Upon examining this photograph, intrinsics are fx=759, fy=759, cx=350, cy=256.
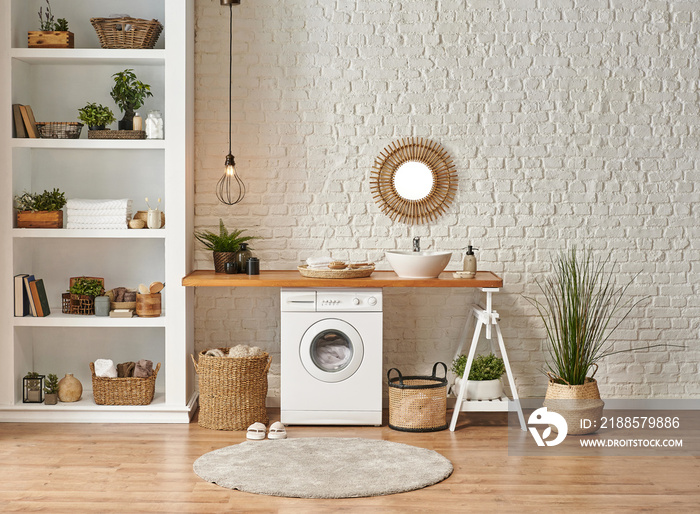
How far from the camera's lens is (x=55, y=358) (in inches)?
194

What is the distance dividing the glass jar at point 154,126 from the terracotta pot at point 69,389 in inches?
61.6

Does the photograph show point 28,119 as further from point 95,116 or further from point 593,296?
point 593,296

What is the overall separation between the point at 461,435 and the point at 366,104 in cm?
217

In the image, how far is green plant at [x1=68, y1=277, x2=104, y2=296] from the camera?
4.68 m

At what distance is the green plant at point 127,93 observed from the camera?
15.3 feet

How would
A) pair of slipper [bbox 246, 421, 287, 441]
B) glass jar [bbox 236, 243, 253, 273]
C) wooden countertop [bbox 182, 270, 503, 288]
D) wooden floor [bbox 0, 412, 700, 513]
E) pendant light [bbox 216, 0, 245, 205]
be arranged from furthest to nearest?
1. pendant light [bbox 216, 0, 245, 205]
2. glass jar [bbox 236, 243, 253, 273]
3. wooden countertop [bbox 182, 270, 503, 288]
4. pair of slipper [bbox 246, 421, 287, 441]
5. wooden floor [bbox 0, 412, 700, 513]

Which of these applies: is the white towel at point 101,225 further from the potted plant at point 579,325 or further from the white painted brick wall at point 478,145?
the potted plant at point 579,325

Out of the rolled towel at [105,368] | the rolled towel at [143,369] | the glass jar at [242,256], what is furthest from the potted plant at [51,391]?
the glass jar at [242,256]

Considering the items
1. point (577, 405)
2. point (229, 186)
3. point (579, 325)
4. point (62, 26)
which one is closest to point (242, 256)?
point (229, 186)

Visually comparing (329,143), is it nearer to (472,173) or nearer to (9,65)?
(472,173)

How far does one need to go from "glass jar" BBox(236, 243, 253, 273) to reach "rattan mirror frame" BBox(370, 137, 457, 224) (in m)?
0.91

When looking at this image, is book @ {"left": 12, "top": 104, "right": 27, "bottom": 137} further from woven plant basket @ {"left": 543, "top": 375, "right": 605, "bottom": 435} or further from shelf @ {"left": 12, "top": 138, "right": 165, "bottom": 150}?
woven plant basket @ {"left": 543, "top": 375, "right": 605, "bottom": 435}

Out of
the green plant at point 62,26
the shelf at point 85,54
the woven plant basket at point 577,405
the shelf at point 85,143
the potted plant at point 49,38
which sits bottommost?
the woven plant basket at point 577,405

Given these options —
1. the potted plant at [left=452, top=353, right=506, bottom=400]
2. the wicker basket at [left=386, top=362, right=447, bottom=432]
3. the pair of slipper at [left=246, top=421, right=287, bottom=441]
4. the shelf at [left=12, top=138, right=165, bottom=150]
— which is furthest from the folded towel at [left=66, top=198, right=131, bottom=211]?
the potted plant at [left=452, top=353, right=506, bottom=400]
